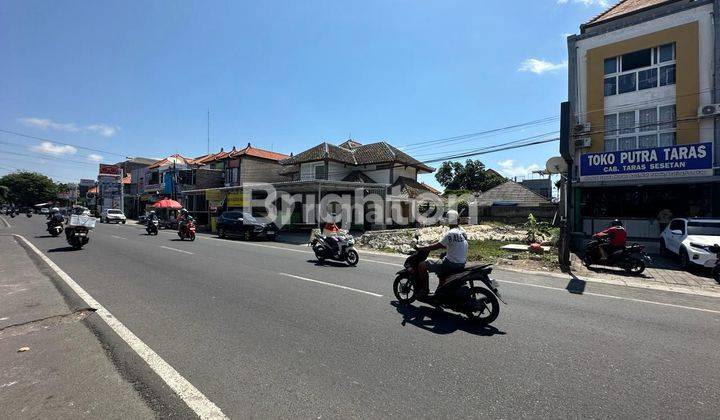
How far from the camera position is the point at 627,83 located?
60.5 ft

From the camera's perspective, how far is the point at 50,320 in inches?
225

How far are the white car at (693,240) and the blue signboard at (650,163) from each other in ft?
12.4

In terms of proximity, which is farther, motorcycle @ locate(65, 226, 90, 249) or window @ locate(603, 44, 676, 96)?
window @ locate(603, 44, 676, 96)

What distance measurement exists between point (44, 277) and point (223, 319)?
661 centimetres

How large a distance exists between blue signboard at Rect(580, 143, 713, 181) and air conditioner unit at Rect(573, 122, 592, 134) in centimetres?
170

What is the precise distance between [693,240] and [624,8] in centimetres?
1472

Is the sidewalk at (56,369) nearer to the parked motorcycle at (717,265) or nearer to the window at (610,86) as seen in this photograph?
the parked motorcycle at (717,265)

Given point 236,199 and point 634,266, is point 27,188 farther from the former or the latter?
point 634,266

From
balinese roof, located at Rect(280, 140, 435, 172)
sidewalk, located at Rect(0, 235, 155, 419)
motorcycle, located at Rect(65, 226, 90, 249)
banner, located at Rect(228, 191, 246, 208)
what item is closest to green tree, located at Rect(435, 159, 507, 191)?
balinese roof, located at Rect(280, 140, 435, 172)

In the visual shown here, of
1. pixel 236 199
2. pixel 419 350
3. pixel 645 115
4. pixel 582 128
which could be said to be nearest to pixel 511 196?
pixel 582 128

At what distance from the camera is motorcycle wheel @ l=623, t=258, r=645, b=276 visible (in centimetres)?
1077

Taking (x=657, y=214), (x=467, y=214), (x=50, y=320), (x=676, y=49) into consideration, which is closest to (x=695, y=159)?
(x=657, y=214)

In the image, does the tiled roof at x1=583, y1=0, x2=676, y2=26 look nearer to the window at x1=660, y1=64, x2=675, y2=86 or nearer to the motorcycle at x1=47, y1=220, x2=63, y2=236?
the window at x1=660, y1=64, x2=675, y2=86

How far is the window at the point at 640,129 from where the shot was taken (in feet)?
57.4
